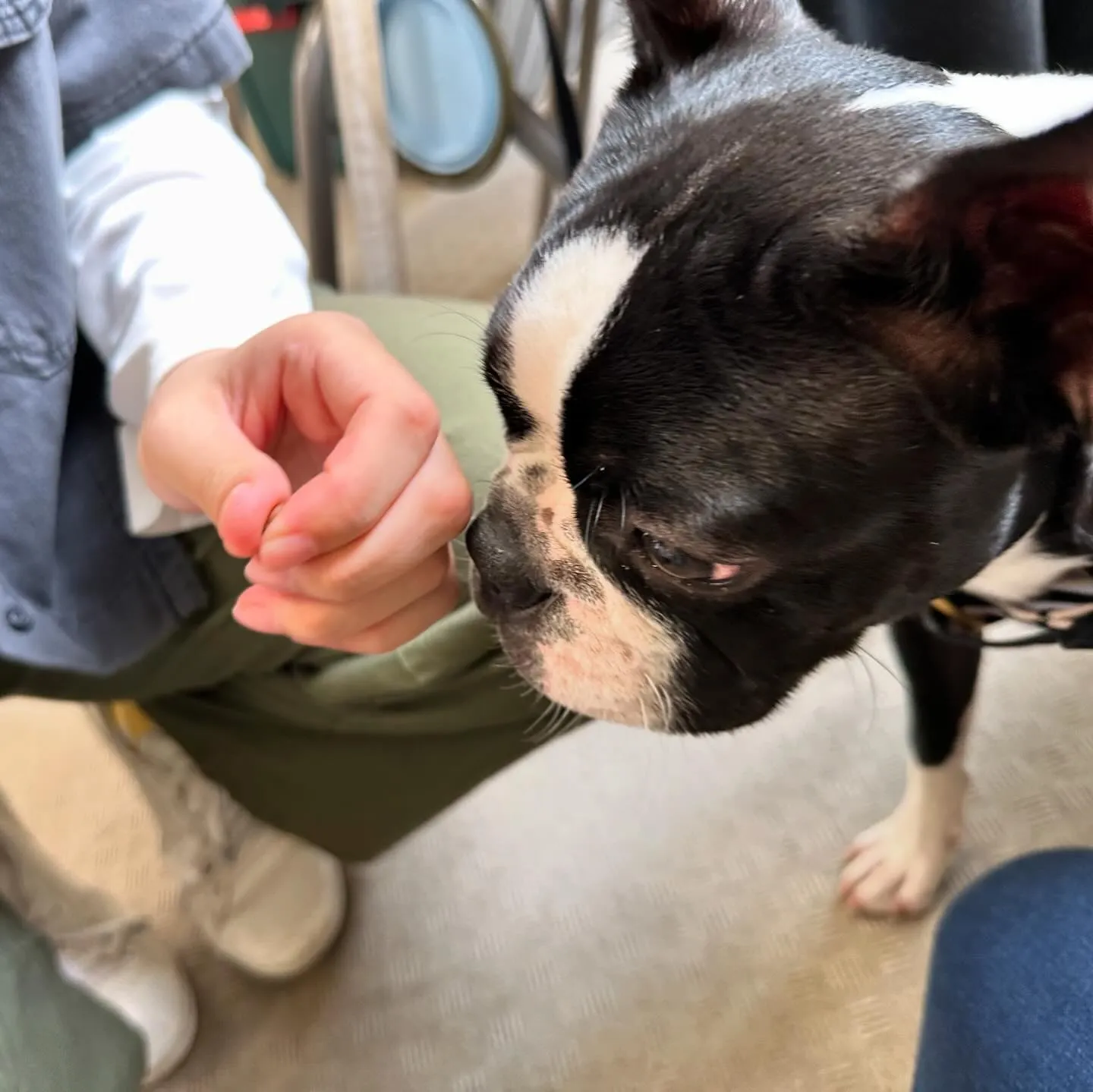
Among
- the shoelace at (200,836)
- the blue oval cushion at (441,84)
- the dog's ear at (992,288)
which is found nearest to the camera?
the dog's ear at (992,288)

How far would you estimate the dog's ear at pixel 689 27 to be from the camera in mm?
649

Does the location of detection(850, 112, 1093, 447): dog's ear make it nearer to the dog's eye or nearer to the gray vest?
the dog's eye

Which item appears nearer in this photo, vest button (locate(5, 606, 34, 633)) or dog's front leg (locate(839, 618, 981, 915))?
vest button (locate(5, 606, 34, 633))

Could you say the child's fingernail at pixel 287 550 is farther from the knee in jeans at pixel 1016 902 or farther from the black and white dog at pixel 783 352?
the knee in jeans at pixel 1016 902

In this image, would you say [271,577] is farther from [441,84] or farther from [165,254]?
[441,84]

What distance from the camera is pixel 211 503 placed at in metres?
0.63

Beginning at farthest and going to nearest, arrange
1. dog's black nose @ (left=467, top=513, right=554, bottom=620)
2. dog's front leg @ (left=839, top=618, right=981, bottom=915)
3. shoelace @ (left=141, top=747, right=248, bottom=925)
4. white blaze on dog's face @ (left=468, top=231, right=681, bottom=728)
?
1. shoelace @ (left=141, top=747, right=248, bottom=925)
2. dog's front leg @ (left=839, top=618, right=981, bottom=915)
3. dog's black nose @ (left=467, top=513, right=554, bottom=620)
4. white blaze on dog's face @ (left=468, top=231, right=681, bottom=728)

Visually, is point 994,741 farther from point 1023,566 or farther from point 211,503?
point 211,503

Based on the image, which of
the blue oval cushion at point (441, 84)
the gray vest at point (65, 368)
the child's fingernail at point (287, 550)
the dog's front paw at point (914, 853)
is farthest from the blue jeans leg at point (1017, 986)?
the blue oval cushion at point (441, 84)

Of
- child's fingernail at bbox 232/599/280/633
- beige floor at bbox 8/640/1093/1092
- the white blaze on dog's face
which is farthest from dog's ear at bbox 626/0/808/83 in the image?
beige floor at bbox 8/640/1093/1092

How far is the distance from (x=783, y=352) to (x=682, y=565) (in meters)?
0.13

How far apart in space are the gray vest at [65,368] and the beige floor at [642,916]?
491 mm

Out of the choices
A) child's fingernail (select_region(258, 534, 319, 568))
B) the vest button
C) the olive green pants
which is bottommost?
the olive green pants

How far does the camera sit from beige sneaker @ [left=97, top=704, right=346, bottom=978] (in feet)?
3.47
